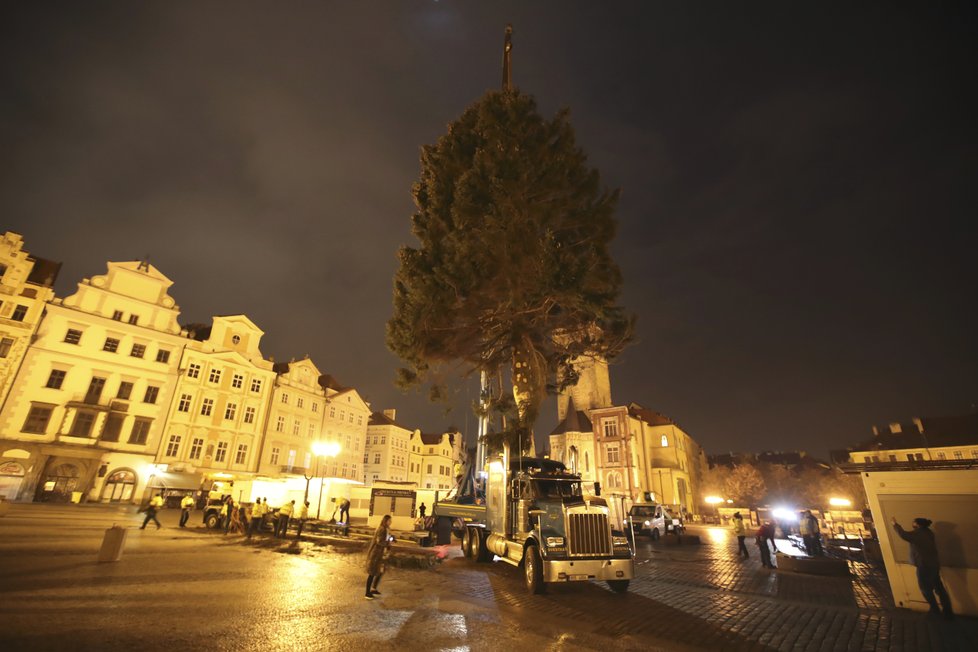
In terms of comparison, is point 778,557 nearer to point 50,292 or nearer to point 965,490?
point 965,490

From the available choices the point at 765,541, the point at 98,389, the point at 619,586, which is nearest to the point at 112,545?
the point at 619,586

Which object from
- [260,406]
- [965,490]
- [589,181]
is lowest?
[965,490]

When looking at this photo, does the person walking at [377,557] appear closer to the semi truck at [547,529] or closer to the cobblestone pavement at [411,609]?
the cobblestone pavement at [411,609]

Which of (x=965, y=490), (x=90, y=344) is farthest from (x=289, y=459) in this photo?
(x=965, y=490)

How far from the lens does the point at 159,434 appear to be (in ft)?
117

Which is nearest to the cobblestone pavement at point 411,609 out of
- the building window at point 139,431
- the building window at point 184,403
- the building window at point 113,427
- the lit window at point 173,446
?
the building window at point 113,427

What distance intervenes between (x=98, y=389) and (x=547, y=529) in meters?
39.0

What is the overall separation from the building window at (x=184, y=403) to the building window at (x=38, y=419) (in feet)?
26.3

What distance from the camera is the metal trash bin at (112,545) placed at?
428 inches

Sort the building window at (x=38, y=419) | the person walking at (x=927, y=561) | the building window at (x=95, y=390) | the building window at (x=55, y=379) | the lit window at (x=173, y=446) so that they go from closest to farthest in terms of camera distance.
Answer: the person walking at (x=927, y=561) → the building window at (x=38, y=419) → the building window at (x=55, y=379) → the building window at (x=95, y=390) → the lit window at (x=173, y=446)

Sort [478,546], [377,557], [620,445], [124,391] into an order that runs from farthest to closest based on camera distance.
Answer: [620,445]
[124,391]
[478,546]
[377,557]

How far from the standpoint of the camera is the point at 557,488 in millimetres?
12711

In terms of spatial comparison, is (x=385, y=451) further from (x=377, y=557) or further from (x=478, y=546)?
(x=377, y=557)

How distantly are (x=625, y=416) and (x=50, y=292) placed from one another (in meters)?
62.2
